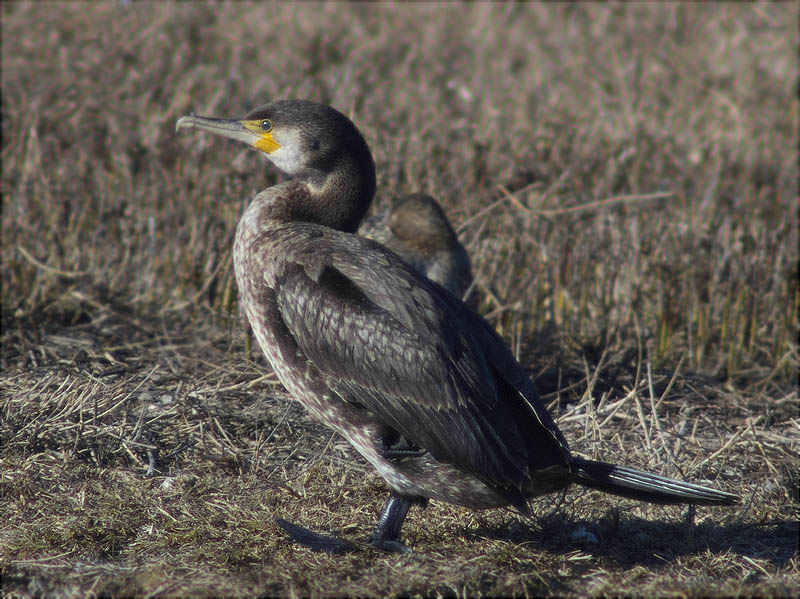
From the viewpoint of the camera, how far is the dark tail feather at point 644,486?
3.28 m

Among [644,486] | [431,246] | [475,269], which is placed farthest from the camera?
[475,269]

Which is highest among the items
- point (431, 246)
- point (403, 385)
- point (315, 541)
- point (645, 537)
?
point (403, 385)

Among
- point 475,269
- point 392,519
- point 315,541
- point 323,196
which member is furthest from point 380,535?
point 475,269

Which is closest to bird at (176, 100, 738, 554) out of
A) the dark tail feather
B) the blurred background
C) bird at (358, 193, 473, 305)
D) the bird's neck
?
the dark tail feather

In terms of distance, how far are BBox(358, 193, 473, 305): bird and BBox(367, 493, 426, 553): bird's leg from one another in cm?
187

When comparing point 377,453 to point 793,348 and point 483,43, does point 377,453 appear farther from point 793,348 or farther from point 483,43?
point 483,43

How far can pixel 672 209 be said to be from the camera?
22.2 feet

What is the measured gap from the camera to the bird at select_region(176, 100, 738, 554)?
328 centimetres

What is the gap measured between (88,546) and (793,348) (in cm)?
381

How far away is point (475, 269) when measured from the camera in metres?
5.87

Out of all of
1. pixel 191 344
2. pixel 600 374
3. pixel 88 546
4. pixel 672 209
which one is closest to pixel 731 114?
pixel 672 209

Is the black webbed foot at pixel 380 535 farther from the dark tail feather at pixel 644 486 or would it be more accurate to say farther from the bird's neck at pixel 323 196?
the bird's neck at pixel 323 196

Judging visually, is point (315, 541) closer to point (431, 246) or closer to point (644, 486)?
point (644, 486)

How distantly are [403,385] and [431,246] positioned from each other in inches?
79.8
